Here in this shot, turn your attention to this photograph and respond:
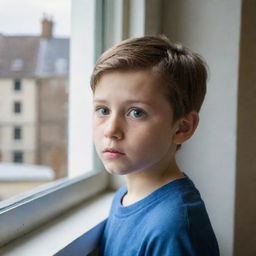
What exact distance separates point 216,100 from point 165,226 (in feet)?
1.99

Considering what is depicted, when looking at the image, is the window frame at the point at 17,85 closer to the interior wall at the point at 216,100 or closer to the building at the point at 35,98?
the building at the point at 35,98

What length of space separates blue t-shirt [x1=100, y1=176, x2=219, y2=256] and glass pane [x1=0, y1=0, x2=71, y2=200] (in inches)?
10.6

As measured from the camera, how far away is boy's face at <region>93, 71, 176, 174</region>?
76 cm

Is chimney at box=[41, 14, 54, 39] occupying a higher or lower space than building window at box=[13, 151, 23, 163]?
higher

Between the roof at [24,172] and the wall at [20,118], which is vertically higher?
the wall at [20,118]

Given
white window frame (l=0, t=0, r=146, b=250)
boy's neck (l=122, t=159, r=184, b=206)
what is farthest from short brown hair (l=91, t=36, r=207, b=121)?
white window frame (l=0, t=0, r=146, b=250)

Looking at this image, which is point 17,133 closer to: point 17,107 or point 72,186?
point 17,107

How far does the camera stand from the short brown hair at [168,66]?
775 mm

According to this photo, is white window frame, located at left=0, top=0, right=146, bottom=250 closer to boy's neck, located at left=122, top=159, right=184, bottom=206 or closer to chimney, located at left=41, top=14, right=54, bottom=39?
chimney, located at left=41, top=14, right=54, bottom=39

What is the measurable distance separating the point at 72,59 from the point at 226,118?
480mm

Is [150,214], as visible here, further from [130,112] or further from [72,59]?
[72,59]

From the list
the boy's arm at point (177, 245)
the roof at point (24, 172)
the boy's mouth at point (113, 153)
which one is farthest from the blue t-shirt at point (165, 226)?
the roof at point (24, 172)

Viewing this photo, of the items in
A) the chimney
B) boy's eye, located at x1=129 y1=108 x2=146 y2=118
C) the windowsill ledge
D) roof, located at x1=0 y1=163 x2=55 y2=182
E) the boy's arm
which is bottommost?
the windowsill ledge

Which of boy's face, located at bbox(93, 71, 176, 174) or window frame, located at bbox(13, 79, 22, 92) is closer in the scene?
boy's face, located at bbox(93, 71, 176, 174)
